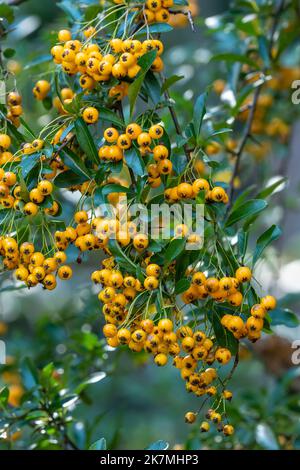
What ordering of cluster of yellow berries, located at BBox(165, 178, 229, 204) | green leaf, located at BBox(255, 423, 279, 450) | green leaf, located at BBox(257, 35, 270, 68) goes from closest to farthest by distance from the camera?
cluster of yellow berries, located at BBox(165, 178, 229, 204) → green leaf, located at BBox(255, 423, 279, 450) → green leaf, located at BBox(257, 35, 270, 68)

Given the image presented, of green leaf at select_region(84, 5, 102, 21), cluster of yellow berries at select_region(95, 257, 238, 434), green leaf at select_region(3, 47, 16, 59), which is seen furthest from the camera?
green leaf at select_region(3, 47, 16, 59)

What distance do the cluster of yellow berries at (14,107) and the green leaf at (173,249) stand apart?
1.73ft

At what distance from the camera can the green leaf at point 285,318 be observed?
186 cm

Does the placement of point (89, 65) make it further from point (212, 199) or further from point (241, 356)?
point (241, 356)

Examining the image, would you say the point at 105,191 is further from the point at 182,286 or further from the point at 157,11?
the point at 157,11

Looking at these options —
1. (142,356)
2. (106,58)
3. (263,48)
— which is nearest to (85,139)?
(106,58)

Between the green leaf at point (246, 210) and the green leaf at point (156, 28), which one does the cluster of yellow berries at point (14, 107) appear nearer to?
the green leaf at point (156, 28)

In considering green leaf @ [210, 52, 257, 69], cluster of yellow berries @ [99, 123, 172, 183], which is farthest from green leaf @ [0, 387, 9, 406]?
green leaf @ [210, 52, 257, 69]

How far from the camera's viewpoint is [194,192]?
4.67 feet

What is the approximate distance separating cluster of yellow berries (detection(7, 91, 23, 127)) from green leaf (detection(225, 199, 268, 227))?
572mm

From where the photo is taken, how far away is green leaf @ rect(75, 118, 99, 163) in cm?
145

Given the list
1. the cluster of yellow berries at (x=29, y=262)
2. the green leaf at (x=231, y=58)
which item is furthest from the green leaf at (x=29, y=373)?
the green leaf at (x=231, y=58)

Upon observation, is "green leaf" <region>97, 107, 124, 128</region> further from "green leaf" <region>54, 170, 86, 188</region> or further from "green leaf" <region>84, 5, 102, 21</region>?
"green leaf" <region>84, 5, 102, 21</region>

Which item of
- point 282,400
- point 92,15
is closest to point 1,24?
point 92,15
